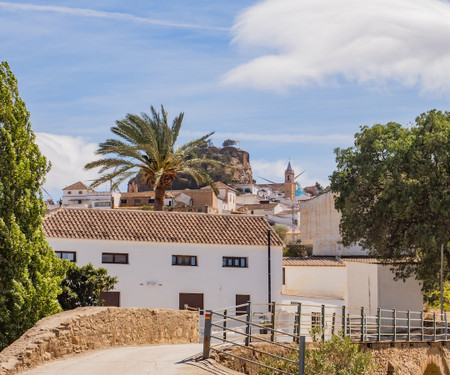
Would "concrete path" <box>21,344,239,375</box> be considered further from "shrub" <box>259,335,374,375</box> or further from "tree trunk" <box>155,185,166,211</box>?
"tree trunk" <box>155,185,166,211</box>

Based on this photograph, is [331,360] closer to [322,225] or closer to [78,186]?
[322,225]

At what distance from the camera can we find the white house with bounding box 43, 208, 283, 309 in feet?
119

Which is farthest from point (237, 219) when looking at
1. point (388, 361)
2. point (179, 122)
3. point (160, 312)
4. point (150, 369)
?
point (150, 369)

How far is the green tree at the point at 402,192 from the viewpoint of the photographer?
40500 millimetres

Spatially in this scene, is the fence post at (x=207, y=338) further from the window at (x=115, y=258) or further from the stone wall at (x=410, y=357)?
the window at (x=115, y=258)

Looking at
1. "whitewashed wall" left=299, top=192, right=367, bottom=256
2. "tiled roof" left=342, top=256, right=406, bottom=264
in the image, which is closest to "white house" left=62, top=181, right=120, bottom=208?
"whitewashed wall" left=299, top=192, right=367, bottom=256

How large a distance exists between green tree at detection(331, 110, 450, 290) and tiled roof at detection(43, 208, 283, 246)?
675cm

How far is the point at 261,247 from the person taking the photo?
3828 cm

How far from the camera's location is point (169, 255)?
37250 mm

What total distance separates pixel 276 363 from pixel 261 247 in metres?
19.4

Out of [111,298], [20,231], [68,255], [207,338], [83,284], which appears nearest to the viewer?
[207,338]

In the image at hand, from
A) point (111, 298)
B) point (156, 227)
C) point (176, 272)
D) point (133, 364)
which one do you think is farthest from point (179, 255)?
point (133, 364)

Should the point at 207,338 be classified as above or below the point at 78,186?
below

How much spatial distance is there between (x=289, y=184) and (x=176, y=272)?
426 feet
